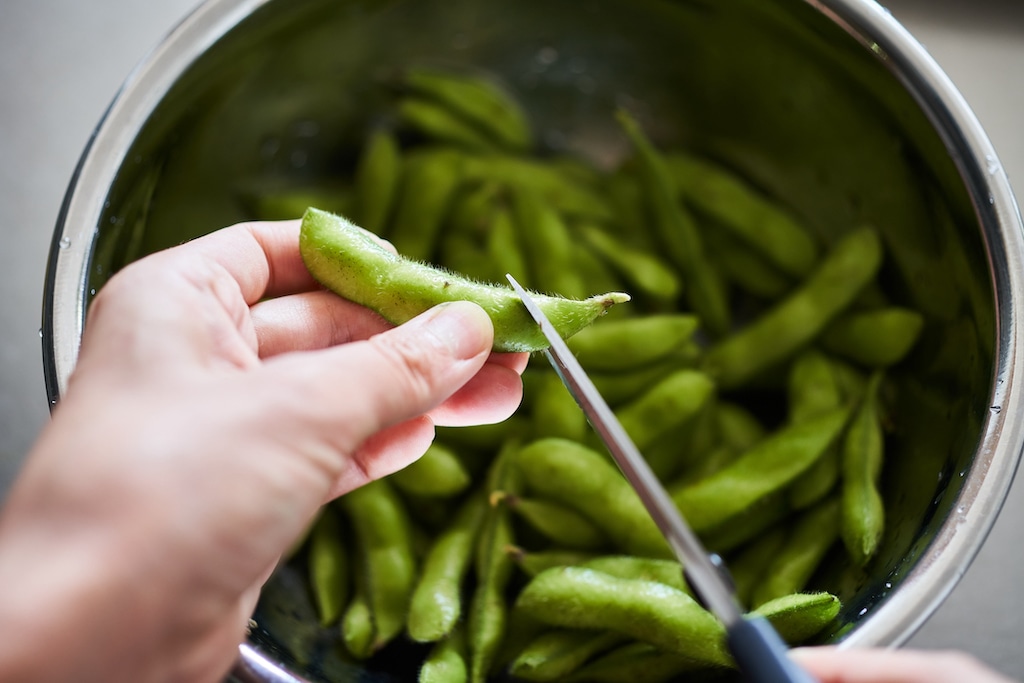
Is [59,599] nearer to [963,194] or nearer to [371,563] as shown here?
[371,563]

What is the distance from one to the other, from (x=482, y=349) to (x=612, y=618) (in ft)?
1.67

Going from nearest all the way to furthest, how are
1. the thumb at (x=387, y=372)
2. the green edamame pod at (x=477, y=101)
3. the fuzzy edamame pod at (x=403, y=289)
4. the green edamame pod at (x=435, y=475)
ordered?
1. the thumb at (x=387, y=372)
2. the fuzzy edamame pod at (x=403, y=289)
3. the green edamame pod at (x=435, y=475)
4. the green edamame pod at (x=477, y=101)

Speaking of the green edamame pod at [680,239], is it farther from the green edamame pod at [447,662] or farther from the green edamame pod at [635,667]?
the green edamame pod at [447,662]

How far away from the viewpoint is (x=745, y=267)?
1699 millimetres

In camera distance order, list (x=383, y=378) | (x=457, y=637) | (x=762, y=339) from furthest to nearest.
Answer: (x=762, y=339)
(x=457, y=637)
(x=383, y=378)

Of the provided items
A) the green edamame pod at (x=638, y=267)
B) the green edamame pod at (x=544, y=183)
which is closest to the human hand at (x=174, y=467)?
the green edamame pod at (x=638, y=267)

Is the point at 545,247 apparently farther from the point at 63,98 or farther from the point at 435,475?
the point at 63,98

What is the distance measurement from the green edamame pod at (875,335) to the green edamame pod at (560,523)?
0.66 meters

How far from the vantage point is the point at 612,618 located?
1.17 metres

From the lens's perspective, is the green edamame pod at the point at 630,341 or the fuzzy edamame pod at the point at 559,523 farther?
the green edamame pod at the point at 630,341

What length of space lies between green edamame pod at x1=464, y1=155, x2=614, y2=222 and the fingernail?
0.79m

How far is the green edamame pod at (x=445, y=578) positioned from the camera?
48.6 inches

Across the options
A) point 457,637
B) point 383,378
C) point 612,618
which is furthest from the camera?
point 457,637

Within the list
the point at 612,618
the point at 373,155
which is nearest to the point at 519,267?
the point at 373,155
